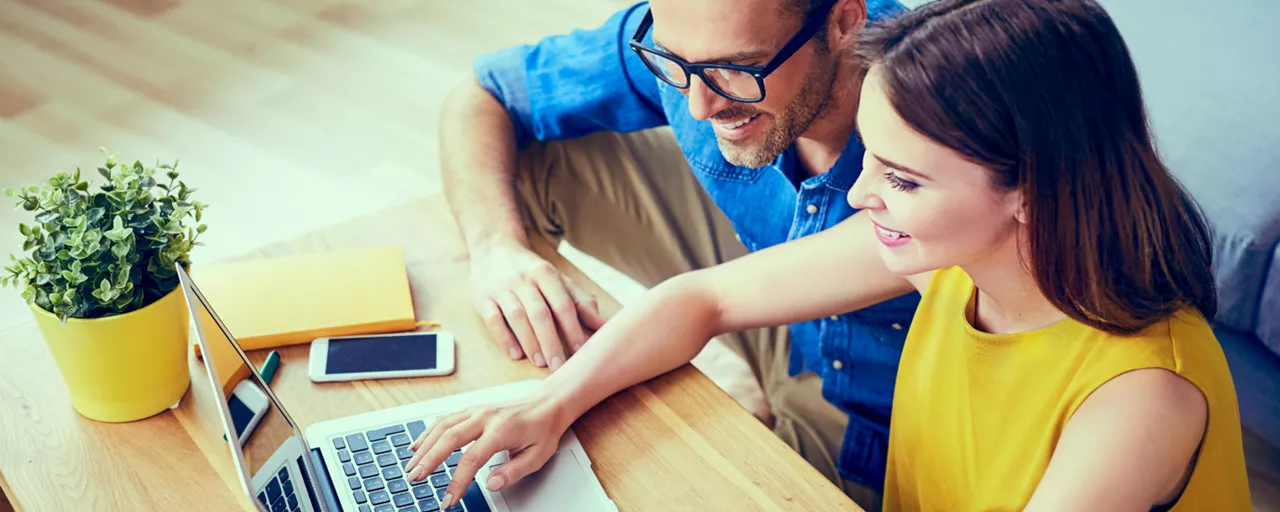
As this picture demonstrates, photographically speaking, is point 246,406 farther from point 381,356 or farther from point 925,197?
point 925,197

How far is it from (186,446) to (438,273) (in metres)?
0.33

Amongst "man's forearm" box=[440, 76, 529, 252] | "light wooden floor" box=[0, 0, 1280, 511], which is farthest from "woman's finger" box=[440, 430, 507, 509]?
"light wooden floor" box=[0, 0, 1280, 511]

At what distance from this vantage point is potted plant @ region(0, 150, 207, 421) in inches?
38.0

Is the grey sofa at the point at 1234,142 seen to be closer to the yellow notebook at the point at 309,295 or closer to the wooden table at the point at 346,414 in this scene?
the wooden table at the point at 346,414

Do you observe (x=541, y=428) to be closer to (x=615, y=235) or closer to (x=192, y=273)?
(x=192, y=273)

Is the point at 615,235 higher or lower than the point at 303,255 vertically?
lower

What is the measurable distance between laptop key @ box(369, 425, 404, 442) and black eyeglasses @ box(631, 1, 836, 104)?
45 cm

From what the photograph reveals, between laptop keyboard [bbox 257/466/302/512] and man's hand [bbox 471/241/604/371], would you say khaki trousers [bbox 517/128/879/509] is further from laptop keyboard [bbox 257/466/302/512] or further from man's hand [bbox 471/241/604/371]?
laptop keyboard [bbox 257/466/302/512]

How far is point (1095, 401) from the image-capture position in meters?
0.93

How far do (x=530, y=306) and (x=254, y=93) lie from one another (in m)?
1.84

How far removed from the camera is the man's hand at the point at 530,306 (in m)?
1.15

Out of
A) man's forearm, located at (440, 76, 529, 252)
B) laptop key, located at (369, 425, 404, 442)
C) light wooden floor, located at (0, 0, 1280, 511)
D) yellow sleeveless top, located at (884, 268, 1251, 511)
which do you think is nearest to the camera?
yellow sleeveless top, located at (884, 268, 1251, 511)

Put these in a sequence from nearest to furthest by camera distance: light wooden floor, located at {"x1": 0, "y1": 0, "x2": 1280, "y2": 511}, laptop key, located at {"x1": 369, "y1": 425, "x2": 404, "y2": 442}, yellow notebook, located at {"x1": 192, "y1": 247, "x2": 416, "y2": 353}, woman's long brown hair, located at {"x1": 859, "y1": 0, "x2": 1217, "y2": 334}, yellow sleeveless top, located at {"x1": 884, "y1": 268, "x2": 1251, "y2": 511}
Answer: woman's long brown hair, located at {"x1": 859, "y1": 0, "x2": 1217, "y2": 334}, yellow sleeveless top, located at {"x1": 884, "y1": 268, "x2": 1251, "y2": 511}, laptop key, located at {"x1": 369, "y1": 425, "x2": 404, "y2": 442}, yellow notebook, located at {"x1": 192, "y1": 247, "x2": 416, "y2": 353}, light wooden floor, located at {"x1": 0, "y1": 0, "x2": 1280, "y2": 511}

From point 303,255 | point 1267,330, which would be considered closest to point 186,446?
point 303,255
